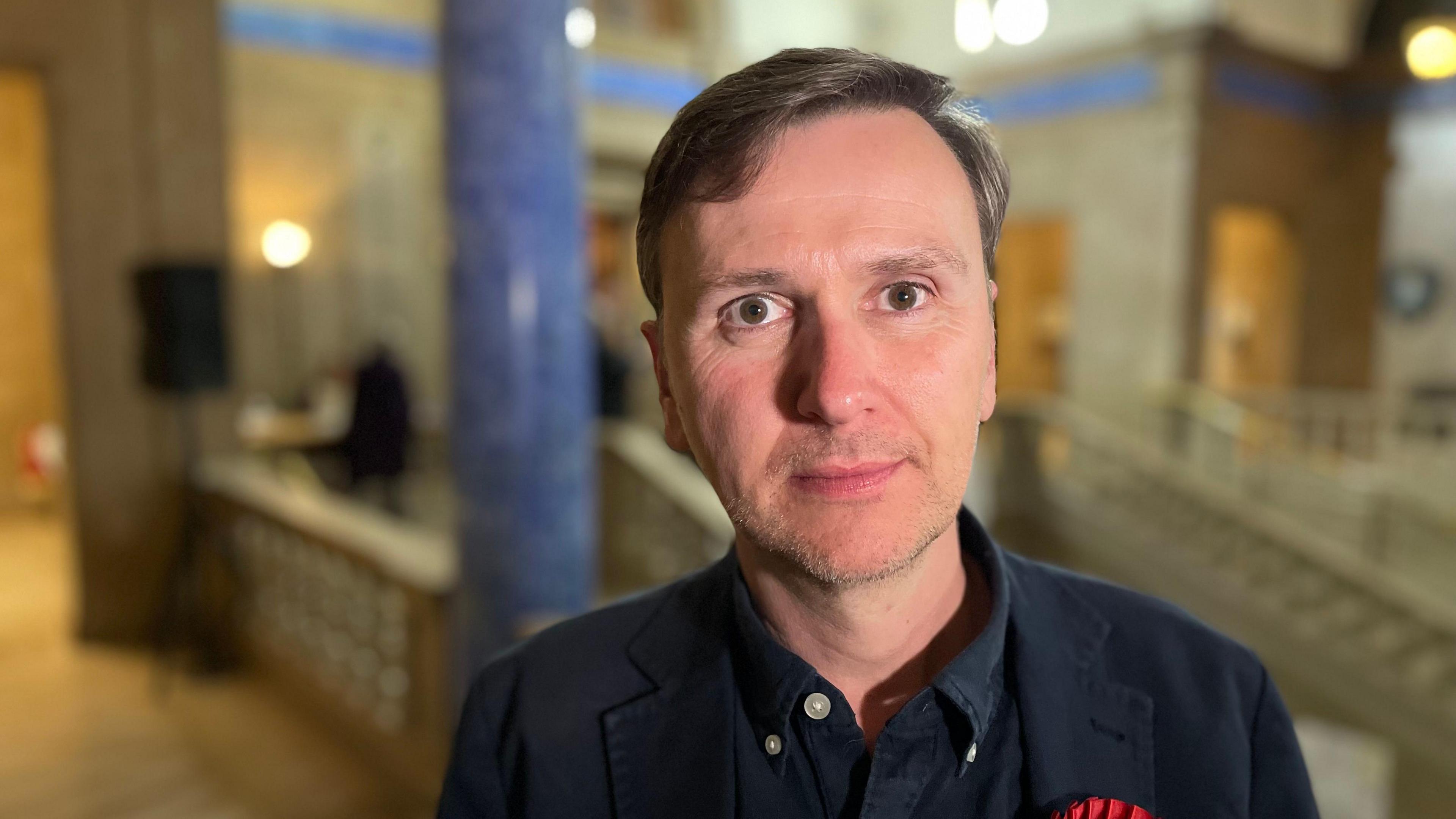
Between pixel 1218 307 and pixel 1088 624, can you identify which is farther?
pixel 1218 307

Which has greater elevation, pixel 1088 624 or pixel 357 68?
pixel 357 68

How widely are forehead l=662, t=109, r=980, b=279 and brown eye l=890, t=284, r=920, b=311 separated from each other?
5 centimetres

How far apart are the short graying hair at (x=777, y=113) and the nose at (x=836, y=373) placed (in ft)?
0.63

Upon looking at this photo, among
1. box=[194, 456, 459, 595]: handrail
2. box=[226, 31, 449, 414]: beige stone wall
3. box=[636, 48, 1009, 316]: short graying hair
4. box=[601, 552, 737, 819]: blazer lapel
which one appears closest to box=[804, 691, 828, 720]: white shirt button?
box=[601, 552, 737, 819]: blazer lapel

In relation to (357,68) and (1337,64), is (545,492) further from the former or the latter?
(1337,64)

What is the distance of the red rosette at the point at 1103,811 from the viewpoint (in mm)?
1112

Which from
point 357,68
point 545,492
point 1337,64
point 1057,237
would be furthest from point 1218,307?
point 545,492

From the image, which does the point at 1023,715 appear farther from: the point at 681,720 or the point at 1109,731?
the point at 681,720

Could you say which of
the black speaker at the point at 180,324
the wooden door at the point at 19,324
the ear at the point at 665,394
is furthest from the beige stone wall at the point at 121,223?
the ear at the point at 665,394

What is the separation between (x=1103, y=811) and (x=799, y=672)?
364 mm

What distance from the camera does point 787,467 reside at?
1131 millimetres

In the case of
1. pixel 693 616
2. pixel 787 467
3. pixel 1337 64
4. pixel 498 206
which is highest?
pixel 1337 64

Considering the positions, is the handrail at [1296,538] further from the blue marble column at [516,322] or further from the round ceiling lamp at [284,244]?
the round ceiling lamp at [284,244]

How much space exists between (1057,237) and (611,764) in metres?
14.1
